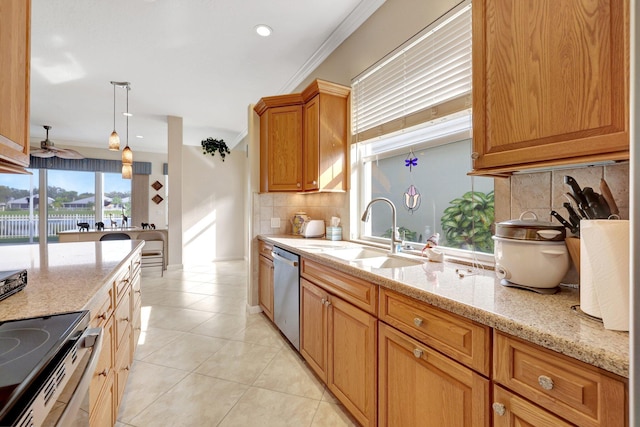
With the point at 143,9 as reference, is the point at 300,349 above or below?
below

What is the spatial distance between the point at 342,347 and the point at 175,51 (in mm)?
3415

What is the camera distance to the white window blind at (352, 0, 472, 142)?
167 centimetres

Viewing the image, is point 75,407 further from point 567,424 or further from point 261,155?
point 261,155

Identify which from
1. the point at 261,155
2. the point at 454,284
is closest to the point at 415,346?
the point at 454,284

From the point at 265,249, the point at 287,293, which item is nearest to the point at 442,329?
the point at 287,293

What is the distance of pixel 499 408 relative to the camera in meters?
0.84

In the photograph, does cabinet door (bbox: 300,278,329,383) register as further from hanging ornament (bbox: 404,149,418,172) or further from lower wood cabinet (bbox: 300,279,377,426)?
hanging ornament (bbox: 404,149,418,172)

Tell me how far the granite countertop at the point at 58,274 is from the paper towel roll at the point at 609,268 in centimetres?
149

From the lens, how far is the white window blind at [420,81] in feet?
5.49

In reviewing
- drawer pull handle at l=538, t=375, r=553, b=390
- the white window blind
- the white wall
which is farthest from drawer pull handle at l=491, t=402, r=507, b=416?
the white wall

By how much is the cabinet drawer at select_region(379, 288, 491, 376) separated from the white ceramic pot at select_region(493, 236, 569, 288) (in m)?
0.31

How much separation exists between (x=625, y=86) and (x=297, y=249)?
1831 mm

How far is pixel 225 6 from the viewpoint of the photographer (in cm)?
249

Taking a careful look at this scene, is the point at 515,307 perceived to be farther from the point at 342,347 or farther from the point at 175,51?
the point at 175,51
